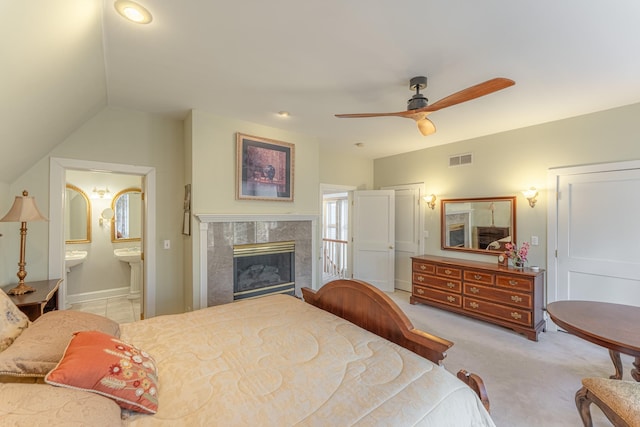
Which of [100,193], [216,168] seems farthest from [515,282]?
[100,193]

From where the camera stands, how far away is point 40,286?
2.46 metres

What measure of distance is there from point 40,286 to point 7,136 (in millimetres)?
1419

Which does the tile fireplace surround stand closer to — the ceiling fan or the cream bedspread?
the cream bedspread

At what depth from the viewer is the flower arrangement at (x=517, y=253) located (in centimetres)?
343

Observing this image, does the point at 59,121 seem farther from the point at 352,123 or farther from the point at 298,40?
the point at 352,123

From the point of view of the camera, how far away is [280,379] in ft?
3.97

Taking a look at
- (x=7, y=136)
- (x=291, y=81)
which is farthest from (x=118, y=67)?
(x=291, y=81)

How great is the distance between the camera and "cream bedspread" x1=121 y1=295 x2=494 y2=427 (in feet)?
3.31

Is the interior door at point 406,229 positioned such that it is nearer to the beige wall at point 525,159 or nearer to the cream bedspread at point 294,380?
the beige wall at point 525,159

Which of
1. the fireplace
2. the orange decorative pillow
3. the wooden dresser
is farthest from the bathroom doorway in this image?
the wooden dresser

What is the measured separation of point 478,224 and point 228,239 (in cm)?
362

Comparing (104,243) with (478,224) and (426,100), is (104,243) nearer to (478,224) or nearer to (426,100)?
(426,100)

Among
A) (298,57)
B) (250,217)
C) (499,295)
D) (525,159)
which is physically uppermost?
(298,57)

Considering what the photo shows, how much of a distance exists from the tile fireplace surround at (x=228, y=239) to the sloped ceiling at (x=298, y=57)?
1353 millimetres
